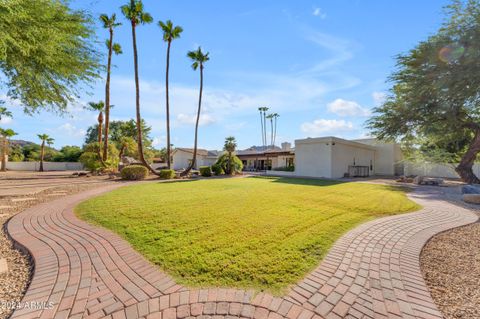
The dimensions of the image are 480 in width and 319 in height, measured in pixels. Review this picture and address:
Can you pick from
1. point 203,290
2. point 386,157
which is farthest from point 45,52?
point 386,157

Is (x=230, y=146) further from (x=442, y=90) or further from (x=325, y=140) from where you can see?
(x=442, y=90)

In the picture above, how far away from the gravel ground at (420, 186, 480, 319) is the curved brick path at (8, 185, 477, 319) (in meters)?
0.14

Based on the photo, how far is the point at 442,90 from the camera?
42.4ft

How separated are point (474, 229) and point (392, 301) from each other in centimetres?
481

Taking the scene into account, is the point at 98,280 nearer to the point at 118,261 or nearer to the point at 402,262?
the point at 118,261

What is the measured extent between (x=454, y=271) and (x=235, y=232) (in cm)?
353

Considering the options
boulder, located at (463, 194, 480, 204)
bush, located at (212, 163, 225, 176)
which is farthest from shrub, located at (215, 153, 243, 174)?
boulder, located at (463, 194, 480, 204)

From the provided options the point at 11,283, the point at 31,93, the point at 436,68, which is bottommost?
the point at 11,283

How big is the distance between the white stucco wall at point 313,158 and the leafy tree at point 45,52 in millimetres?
18000

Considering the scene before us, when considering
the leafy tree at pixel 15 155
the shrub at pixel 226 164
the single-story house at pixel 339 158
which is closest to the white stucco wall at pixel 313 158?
the single-story house at pixel 339 158

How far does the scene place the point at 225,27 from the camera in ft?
32.3

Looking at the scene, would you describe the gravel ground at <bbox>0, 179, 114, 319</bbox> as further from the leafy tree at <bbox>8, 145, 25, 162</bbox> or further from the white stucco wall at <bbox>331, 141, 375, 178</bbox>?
the leafy tree at <bbox>8, 145, 25, 162</bbox>

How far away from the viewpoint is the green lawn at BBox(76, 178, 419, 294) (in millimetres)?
2867

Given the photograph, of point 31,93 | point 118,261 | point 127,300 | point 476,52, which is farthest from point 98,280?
point 476,52
